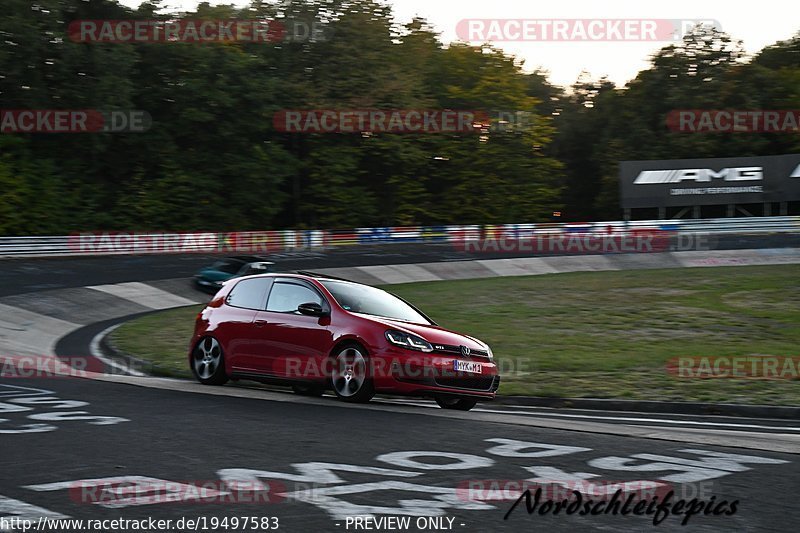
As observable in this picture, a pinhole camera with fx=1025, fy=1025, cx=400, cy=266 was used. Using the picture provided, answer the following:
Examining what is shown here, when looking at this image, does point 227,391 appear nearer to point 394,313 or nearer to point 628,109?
point 394,313

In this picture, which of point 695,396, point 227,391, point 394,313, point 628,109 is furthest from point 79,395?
point 628,109

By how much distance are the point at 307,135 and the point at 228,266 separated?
106ft

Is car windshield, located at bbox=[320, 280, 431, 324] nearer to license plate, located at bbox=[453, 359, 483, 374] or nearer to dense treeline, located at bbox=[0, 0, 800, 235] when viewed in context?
license plate, located at bbox=[453, 359, 483, 374]

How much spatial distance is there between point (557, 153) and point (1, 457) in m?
75.9

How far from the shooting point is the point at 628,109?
74.9 meters

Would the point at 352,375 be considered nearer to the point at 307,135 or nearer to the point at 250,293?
the point at 250,293

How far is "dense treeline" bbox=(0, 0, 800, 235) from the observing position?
50.8m

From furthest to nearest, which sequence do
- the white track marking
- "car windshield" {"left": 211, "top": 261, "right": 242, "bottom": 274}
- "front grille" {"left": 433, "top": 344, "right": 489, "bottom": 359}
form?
"car windshield" {"left": 211, "top": 261, "right": 242, "bottom": 274}
the white track marking
"front grille" {"left": 433, "top": 344, "right": 489, "bottom": 359}

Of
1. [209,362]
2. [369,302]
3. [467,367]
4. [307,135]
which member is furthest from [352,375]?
[307,135]

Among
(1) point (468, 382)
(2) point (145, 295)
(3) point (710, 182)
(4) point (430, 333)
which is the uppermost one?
(3) point (710, 182)

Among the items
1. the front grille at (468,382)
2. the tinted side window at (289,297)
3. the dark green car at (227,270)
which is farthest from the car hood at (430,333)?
the dark green car at (227,270)

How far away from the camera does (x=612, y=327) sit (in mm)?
20891

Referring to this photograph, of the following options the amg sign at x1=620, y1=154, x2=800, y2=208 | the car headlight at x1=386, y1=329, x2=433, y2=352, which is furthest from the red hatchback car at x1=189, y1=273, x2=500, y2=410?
the amg sign at x1=620, y1=154, x2=800, y2=208

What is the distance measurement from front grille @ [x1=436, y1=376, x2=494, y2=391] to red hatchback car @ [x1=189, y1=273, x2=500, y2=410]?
1 centimetres
